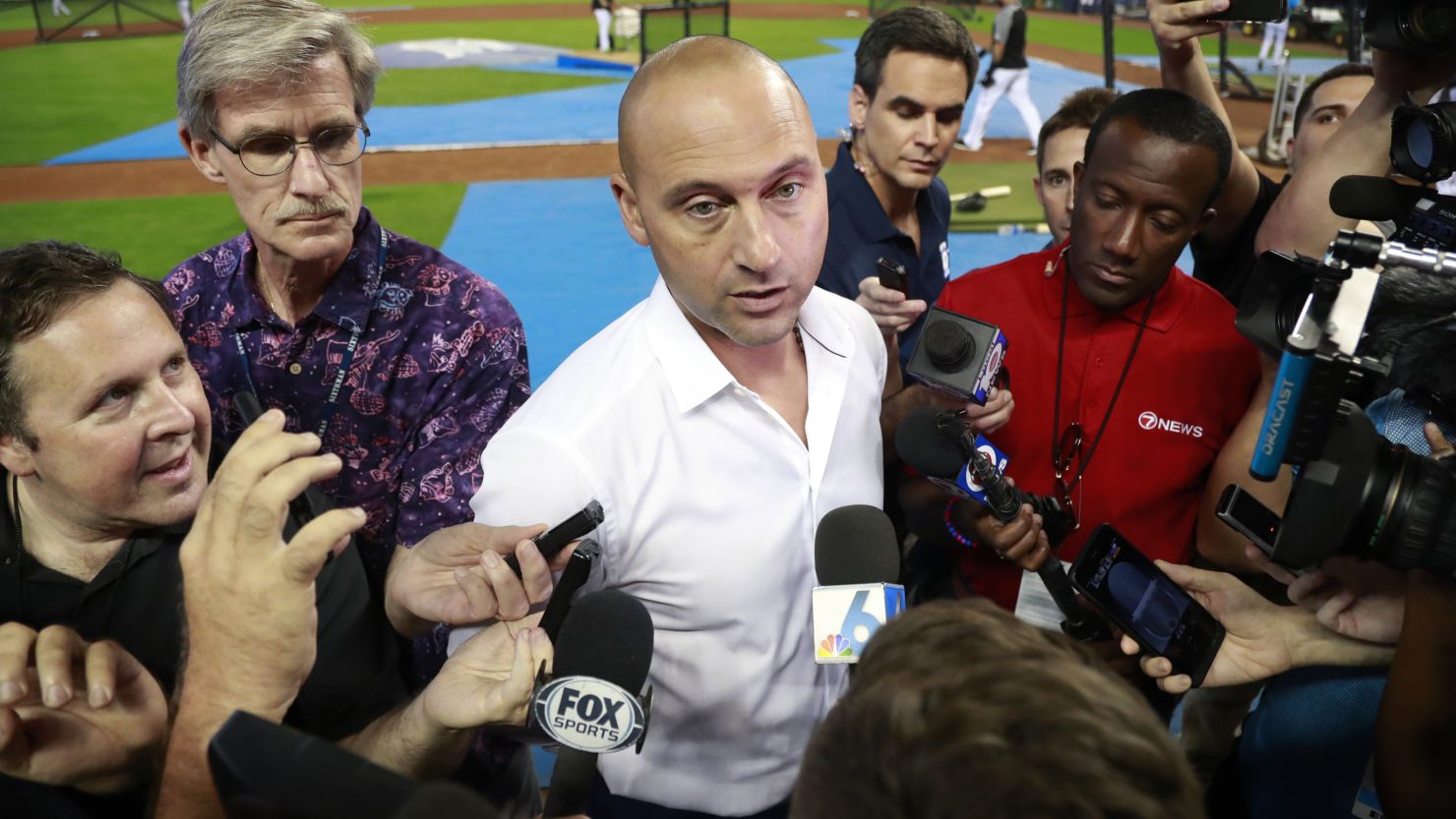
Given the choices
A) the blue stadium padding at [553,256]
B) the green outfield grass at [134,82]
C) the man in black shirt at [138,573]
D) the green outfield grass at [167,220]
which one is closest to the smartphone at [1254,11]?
the man in black shirt at [138,573]

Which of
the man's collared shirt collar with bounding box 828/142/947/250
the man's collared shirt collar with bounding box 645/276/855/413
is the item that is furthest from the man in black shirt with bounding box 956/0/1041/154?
the man's collared shirt collar with bounding box 645/276/855/413

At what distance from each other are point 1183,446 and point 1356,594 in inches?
22.7

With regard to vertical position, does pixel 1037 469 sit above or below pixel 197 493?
below

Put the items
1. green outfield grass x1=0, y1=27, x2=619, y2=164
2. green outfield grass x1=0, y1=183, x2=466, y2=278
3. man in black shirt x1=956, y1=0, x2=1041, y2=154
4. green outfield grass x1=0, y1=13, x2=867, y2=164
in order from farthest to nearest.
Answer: green outfield grass x1=0, y1=13, x2=867, y2=164, green outfield grass x1=0, y1=27, x2=619, y2=164, man in black shirt x1=956, y1=0, x2=1041, y2=154, green outfield grass x1=0, y1=183, x2=466, y2=278

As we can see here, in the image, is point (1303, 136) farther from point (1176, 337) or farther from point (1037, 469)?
point (1037, 469)

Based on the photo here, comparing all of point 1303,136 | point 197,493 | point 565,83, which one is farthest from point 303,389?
point 565,83

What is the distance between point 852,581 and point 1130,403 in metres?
1.12

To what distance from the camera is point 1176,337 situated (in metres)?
2.41

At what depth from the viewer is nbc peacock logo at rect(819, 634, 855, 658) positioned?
1551 mm

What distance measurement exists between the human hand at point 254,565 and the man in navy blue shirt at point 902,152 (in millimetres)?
2151

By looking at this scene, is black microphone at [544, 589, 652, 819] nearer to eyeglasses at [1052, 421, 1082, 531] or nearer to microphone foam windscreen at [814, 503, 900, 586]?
microphone foam windscreen at [814, 503, 900, 586]

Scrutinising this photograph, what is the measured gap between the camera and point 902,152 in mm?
Answer: 3447

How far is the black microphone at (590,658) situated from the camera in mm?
1354

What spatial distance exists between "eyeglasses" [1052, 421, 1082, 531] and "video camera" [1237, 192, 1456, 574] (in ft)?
3.02
